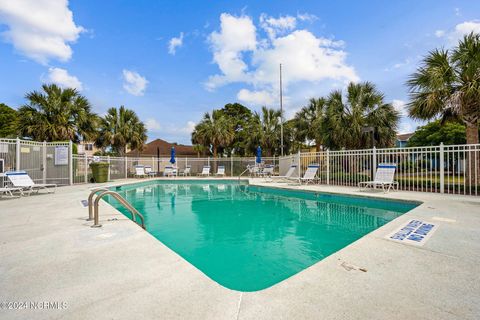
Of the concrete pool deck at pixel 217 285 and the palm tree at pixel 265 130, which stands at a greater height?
the palm tree at pixel 265 130

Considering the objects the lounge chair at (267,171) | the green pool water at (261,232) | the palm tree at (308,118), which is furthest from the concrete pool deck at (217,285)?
the palm tree at (308,118)

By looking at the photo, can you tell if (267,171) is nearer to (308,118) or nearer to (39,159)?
(308,118)

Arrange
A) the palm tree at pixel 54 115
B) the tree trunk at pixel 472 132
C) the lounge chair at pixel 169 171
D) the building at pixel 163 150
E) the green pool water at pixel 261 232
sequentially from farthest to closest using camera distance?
the building at pixel 163 150
the lounge chair at pixel 169 171
the palm tree at pixel 54 115
the tree trunk at pixel 472 132
the green pool water at pixel 261 232

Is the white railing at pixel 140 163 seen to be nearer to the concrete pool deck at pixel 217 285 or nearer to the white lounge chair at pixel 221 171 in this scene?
the white lounge chair at pixel 221 171

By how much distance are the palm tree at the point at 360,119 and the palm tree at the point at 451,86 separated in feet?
8.82

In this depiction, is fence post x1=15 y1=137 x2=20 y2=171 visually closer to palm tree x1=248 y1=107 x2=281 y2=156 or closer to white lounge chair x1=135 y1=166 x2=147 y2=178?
white lounge chair x1=135 y1=166 x2=147 y2=178

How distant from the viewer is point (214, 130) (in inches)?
929

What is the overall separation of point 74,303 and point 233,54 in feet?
49.6

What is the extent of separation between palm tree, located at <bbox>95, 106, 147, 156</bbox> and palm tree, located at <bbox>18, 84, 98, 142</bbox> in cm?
511

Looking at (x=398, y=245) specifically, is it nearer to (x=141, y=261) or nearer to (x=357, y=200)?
(x=141, y=261)

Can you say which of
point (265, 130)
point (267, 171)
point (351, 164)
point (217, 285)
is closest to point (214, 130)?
point (265, 130)

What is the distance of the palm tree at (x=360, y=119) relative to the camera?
12.3m

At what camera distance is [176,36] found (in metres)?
13.4

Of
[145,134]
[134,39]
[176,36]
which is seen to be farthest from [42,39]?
[145,134]
